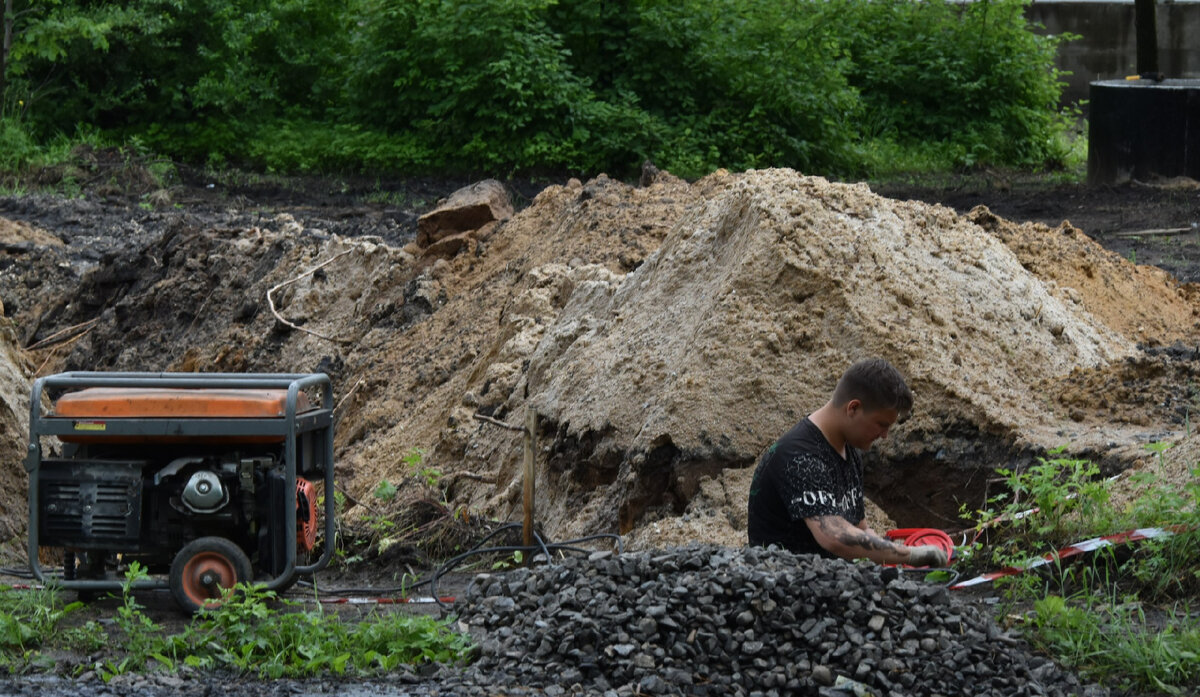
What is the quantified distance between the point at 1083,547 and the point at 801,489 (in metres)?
1.14

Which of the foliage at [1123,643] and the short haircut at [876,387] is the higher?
the short haircut at [876,387]

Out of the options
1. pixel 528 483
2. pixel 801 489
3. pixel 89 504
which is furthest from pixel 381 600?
pixel 801 489

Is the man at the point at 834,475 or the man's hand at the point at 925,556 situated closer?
the man at the point at 834,475

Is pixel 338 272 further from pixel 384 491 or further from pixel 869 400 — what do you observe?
pixel 869 400

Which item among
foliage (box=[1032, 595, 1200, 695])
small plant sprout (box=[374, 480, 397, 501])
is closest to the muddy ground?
small plant sprout (box=[374, 480, 397, 501])

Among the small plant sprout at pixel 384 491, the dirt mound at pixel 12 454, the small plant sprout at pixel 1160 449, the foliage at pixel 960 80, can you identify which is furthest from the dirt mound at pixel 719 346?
the foliage at pixel 960 80

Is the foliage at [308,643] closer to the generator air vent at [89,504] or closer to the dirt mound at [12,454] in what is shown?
the generator air vent at [89,504]

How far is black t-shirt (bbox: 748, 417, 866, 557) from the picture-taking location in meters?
5.02

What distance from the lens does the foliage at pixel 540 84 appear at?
2030 centimetres

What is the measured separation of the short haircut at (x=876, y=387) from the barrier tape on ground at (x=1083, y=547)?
826mm

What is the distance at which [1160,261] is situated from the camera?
13.7 meters

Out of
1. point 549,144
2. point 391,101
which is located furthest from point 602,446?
point 391,101

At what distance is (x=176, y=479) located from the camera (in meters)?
6.34

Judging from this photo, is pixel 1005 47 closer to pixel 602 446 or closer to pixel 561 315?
pixel 561 315
